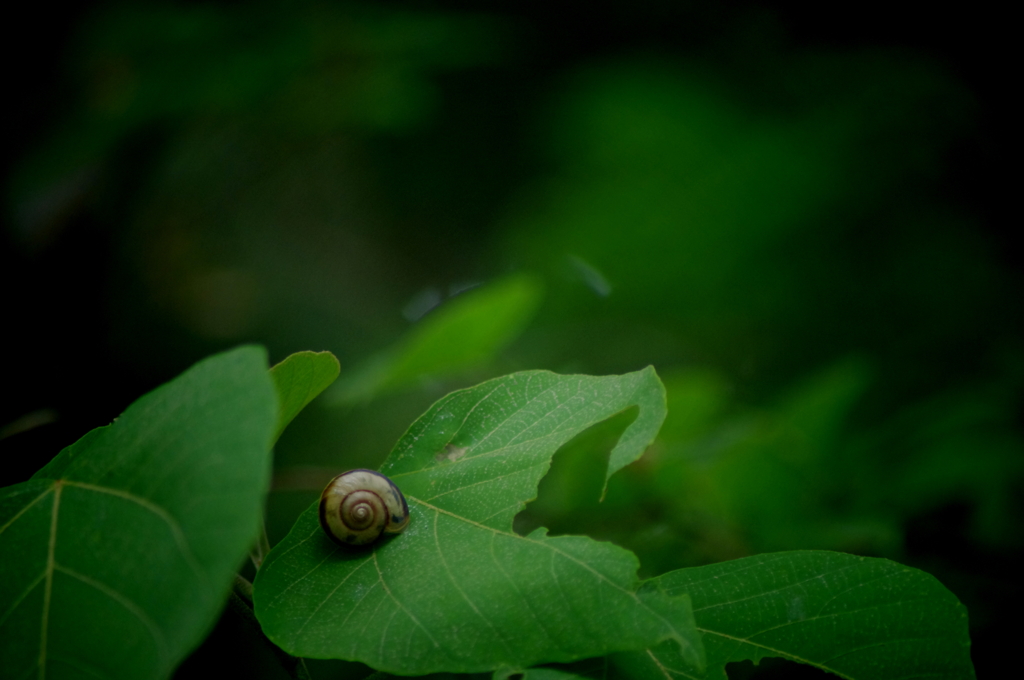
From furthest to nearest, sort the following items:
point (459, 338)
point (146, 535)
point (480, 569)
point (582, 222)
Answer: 1. point (582, 222)
2. point (459, 338)
3. point (480, 569)
4. point (146, 535)

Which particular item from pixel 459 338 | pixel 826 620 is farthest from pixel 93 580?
pixel 459 338

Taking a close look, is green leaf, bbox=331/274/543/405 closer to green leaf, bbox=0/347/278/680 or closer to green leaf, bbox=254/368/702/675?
green leaf, bbox=254/368/702/675

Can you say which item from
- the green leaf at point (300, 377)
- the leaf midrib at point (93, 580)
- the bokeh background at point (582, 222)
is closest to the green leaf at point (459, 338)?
the bokeh background at point (582, 222)

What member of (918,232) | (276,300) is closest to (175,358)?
(276,300)

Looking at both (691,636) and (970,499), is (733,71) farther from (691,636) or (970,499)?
(691,636)

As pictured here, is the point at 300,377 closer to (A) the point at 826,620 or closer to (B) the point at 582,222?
(A) the point at 826,620

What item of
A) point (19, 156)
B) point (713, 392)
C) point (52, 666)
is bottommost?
point (713, 392)

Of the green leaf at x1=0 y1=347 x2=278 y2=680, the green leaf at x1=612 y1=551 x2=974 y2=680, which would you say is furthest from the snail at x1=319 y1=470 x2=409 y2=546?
the green leaf at x1=612 y1=551 x2=974 y2=680
